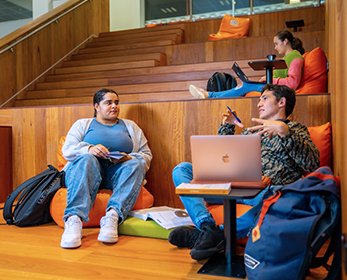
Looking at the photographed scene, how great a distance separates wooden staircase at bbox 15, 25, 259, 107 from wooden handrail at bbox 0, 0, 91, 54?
61 centimetres

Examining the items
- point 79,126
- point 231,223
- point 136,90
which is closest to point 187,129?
point 79,126

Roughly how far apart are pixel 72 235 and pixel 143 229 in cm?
40

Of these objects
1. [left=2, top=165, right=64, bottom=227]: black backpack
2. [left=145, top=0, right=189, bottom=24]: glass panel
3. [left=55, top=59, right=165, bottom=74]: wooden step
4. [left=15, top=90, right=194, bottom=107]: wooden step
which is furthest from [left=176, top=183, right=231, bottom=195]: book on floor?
[left=145, top=0, right=189, bottom=24]: glass panel

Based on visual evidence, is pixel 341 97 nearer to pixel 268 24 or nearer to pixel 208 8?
pixel 268 24

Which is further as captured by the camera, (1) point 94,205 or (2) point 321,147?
(1) point 94,205

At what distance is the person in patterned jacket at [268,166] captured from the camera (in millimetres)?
1568

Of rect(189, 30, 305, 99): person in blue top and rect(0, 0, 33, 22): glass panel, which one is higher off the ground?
rect(0, 0, 33, 22): glass panel

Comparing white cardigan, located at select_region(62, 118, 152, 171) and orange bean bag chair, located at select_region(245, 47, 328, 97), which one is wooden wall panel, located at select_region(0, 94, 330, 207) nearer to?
white cardigan, located at select_region(62, 118, 152, 171)

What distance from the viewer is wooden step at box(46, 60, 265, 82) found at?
4055 mm

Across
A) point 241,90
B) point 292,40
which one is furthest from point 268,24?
point 241,90

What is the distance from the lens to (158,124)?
8.41ft

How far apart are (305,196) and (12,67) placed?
400 centimetres

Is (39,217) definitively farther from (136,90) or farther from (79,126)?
(136,90)

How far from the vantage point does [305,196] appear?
125 cm
